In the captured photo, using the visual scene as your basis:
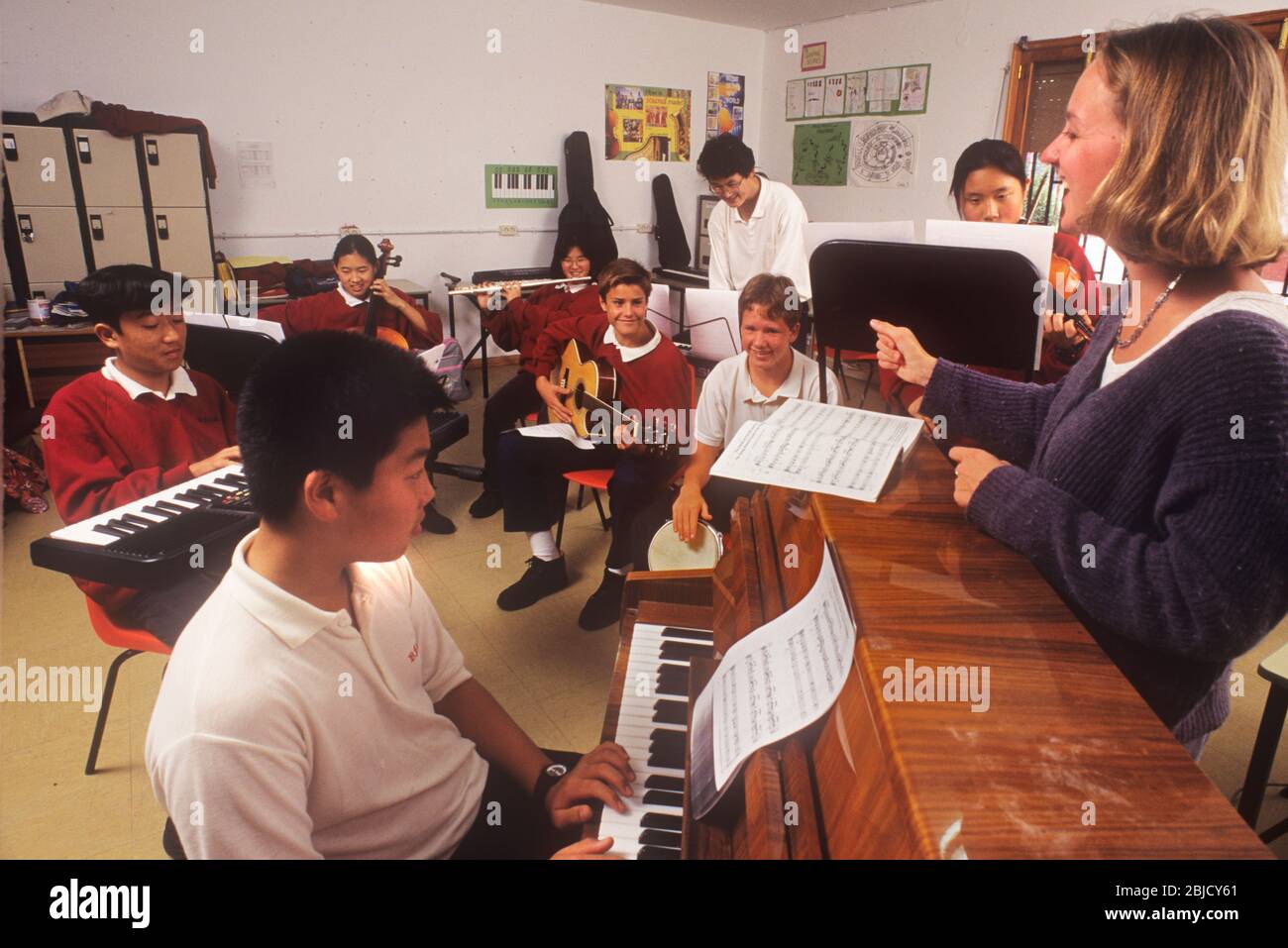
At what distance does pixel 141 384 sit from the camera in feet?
6.92

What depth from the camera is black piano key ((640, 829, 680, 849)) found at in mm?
1005

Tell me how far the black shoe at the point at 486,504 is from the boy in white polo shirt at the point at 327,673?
8.40 ft

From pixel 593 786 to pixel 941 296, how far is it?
1531 millimetres

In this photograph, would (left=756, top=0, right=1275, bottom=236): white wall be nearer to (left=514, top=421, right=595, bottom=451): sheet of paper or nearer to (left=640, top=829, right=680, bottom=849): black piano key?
(left=514, top=421, right=595, bottom=451): sheet of paper

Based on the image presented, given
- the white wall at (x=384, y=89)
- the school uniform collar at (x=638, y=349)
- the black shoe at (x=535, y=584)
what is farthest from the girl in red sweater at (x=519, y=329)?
the white wall at (x=384, y=89)

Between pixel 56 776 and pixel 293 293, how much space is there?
3546mm

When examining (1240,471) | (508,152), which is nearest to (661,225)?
(508,152)

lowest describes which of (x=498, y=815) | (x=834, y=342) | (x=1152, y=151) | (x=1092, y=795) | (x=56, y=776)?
(x=56, y=776)

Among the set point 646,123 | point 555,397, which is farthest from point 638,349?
point 646,123

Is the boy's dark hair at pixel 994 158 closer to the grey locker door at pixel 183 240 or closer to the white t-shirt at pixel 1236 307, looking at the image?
the white t-shirt at pixel 1236 307

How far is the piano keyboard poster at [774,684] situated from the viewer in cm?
79

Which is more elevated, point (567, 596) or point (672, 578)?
point (672, 578)

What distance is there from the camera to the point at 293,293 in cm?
493
